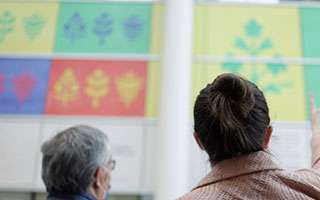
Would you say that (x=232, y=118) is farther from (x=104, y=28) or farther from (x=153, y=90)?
(x=104, y=28)

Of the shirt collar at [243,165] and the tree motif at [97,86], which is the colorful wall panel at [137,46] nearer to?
the tree motif at [97,86]

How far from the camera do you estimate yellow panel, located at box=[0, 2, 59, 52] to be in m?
2.51

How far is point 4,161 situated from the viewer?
2332 millimetres

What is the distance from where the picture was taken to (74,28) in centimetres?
252

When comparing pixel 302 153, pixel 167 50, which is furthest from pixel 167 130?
pixel 302 153

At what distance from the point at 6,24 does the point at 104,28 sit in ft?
2.21

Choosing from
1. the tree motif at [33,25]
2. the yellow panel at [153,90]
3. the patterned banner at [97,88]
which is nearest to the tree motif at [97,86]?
the patterned banner at [97,88]

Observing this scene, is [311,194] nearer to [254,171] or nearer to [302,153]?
[254,171]

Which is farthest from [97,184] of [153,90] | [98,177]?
[153,90]

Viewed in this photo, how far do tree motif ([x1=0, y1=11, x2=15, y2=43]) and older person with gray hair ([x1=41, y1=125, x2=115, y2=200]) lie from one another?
1474 millimetres

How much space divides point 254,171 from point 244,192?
0.18ft

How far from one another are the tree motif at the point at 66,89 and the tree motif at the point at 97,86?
0.08m

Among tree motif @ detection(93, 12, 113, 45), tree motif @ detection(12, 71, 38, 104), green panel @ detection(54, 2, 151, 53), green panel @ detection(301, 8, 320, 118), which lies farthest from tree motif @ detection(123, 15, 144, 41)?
green panel @ detection(301, 8, 320, 118)

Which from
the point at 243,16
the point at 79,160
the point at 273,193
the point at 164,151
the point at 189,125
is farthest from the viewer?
the point at 243,16
